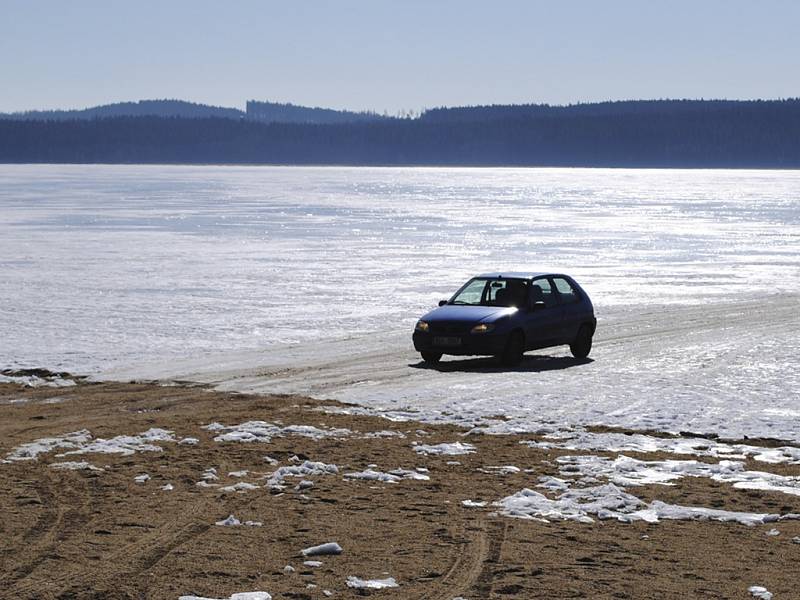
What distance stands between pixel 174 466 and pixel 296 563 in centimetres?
353

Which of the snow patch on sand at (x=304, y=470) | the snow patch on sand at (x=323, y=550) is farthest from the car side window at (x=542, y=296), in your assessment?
the snow patch on sand at (x=323, y=550)

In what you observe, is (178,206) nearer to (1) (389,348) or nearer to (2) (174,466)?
(1) (389,348)

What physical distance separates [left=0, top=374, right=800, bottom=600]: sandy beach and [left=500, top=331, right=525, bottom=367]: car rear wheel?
587 centimetres

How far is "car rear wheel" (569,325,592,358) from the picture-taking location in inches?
821

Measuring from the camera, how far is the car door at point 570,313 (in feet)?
68.1

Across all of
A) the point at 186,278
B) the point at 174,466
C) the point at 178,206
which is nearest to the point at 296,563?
the point at 174,466

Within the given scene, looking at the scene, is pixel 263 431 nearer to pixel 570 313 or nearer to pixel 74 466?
pixel 74 466

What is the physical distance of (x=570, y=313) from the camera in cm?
2094

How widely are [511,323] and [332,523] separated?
10.8 m

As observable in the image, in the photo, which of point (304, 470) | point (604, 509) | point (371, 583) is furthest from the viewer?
point (304, 470)

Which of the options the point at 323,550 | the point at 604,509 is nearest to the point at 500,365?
→ the point at 604,509

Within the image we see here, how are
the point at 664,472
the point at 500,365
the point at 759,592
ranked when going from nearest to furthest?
the point at 759,592 < the point at 664,472 < the point at 500,365

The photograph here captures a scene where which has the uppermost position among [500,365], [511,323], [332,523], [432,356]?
[511,323]

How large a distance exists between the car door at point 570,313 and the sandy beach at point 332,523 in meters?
7.28
